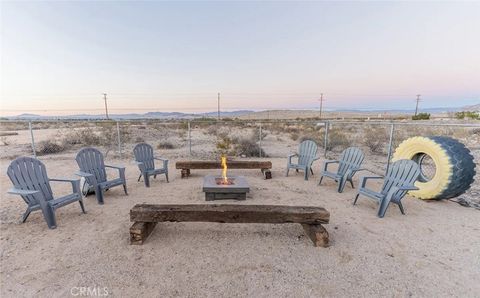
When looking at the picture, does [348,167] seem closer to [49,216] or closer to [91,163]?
[91,163]

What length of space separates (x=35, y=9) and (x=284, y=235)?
11362 mm

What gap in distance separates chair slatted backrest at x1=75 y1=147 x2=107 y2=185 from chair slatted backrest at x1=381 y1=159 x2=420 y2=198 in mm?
5659

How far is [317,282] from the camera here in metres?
2.08

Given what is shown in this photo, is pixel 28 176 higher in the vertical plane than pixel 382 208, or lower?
higher

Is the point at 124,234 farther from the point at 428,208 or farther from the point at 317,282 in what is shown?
the point at 428,208

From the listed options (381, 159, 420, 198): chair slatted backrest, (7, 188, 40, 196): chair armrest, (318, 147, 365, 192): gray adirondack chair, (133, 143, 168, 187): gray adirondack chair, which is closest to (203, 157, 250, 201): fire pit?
(133, 143, 168, 187): gray adirondack chair

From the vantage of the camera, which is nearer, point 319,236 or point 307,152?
point 319,236

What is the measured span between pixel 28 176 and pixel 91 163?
3.27ft

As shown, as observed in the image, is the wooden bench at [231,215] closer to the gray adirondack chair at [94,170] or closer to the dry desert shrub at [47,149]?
the gray adirondack chair at [94,170]

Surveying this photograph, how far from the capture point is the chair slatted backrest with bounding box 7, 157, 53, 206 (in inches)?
121

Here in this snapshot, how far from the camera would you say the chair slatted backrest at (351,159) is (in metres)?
4.84

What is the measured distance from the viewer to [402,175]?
12.3ft

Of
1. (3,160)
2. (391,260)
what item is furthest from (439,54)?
(3,160)

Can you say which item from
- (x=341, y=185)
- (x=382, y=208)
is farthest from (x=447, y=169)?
(x=341, y=185)
